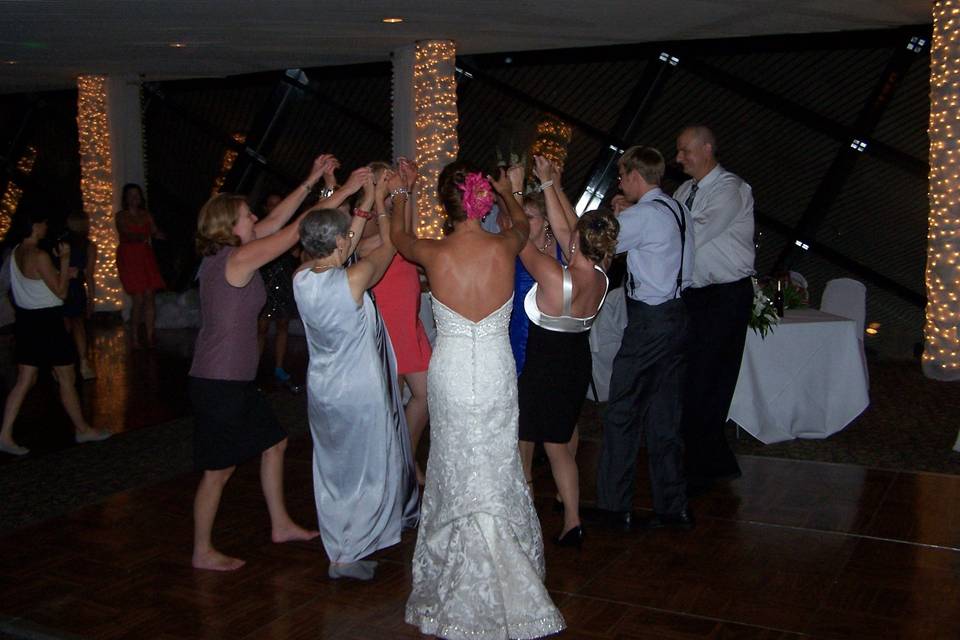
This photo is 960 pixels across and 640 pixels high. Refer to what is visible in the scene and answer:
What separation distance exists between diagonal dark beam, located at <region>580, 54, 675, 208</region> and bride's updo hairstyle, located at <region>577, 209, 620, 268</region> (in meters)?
6.47

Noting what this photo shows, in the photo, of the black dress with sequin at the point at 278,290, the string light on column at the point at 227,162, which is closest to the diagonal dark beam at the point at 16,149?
the string light on column at the point at 227,162

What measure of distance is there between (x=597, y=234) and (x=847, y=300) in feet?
12.2

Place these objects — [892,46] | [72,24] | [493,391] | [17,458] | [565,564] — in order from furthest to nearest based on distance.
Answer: [892,46], [72,24], [17,458], [565,564], [493,391]

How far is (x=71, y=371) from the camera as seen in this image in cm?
580

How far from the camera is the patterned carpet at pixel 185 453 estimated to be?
4.89m

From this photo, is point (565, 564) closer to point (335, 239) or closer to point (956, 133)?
point (335, 239)

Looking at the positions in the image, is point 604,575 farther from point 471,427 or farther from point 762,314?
point 762,314

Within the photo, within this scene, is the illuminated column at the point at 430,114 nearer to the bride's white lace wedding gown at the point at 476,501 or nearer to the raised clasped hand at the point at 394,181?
the raised clasped hand at the point at 394,181

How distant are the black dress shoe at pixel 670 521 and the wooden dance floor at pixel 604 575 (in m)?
0.05

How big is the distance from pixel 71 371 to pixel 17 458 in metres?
0.59

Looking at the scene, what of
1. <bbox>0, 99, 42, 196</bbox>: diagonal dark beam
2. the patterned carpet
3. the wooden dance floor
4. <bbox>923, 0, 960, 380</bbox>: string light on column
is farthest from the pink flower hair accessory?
<bbox>0, 99, 42, 196</bbox>: diagonal dark beam

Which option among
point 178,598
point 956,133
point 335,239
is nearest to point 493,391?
point 335,239

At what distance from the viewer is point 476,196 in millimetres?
3281

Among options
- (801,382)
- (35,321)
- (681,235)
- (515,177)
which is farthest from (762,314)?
(35,321)
